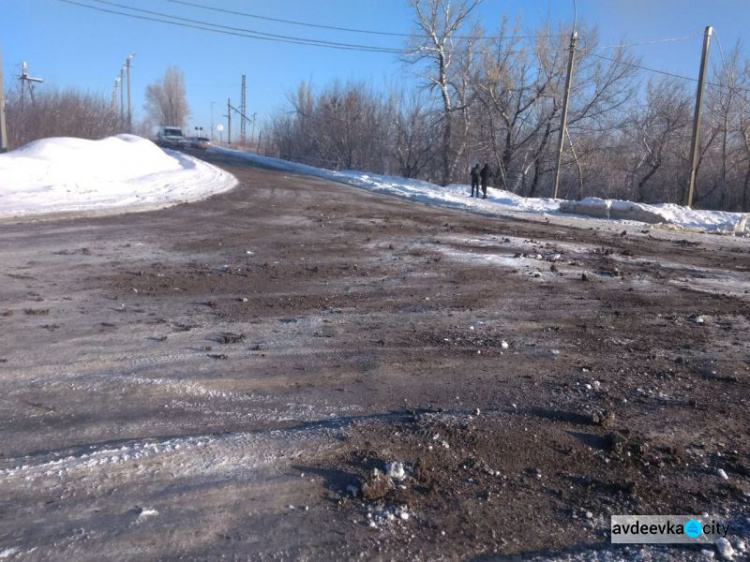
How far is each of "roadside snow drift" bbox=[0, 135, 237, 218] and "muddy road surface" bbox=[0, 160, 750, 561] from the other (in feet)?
22.7

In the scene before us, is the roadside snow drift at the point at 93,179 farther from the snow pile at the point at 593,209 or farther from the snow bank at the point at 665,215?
the snow bank at the point at 665,215

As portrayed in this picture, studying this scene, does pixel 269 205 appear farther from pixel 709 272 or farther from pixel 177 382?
pixel 177 382

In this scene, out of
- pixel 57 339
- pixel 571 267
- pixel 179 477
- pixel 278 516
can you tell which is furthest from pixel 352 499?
pixel 571 267

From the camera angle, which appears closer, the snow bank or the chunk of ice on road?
the chunk of ice on road

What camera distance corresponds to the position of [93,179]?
2234cm

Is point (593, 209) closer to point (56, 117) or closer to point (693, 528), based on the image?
point (693, 528)

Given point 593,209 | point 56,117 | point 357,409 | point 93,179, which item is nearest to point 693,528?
point 357,409

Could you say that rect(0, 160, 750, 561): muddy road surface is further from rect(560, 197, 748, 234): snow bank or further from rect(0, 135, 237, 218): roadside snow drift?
rect(560, 197, 748, 234): snow bank

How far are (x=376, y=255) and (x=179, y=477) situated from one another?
8.61 m

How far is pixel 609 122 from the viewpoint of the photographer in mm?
39688

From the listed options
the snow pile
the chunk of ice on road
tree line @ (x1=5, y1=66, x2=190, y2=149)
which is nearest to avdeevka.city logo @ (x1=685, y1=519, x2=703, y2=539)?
the chunk of ice on road

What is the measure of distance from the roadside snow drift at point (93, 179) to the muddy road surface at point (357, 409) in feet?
22.7

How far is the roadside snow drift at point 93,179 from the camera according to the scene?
1761 centimetres

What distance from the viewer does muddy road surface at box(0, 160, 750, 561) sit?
367 centimetres
